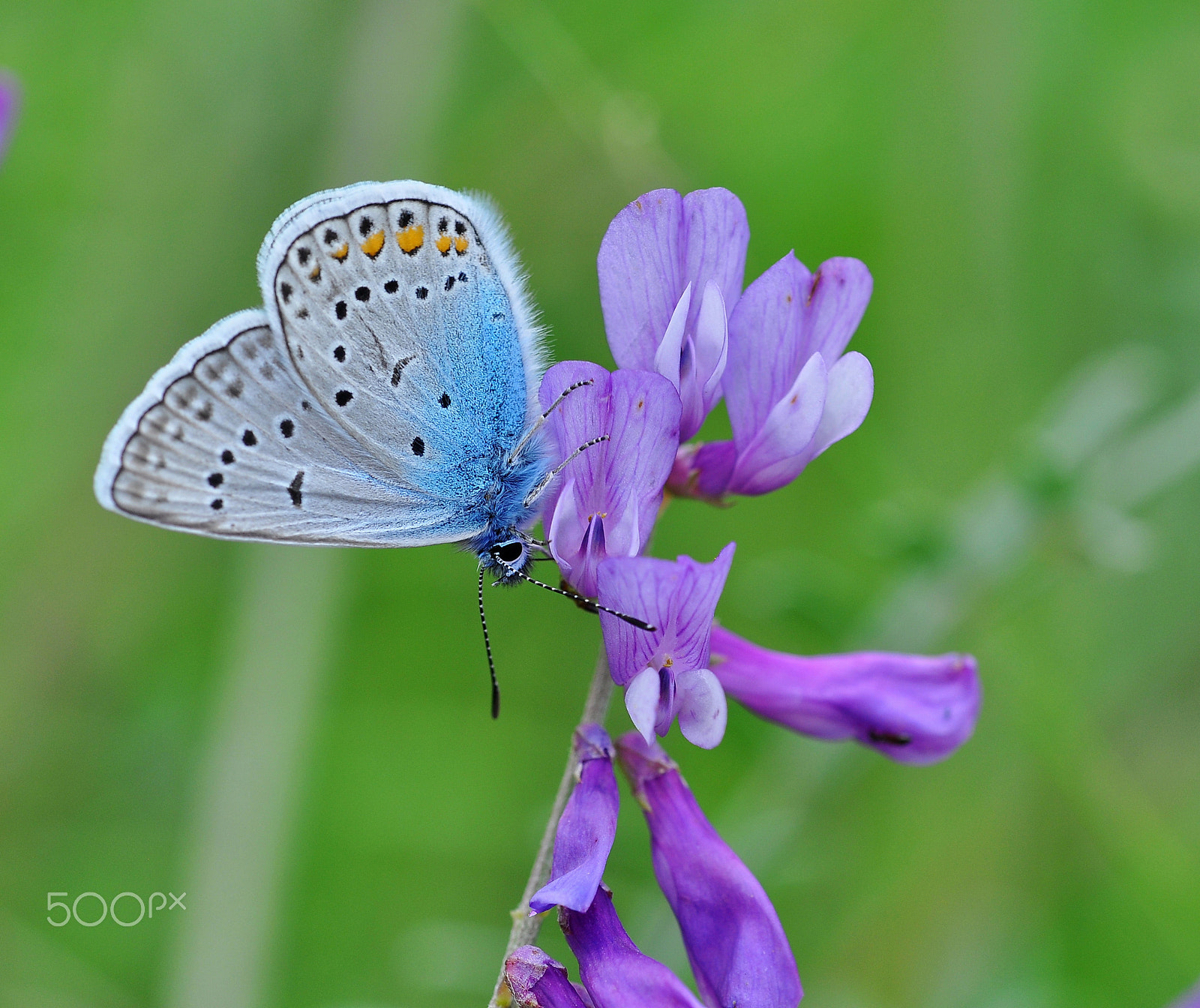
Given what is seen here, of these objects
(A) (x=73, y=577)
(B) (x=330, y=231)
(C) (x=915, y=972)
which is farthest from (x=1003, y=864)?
(A) (x=73, y=577)

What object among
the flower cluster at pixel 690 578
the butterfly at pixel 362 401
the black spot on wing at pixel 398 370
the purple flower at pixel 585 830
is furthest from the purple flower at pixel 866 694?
the black spot on wing at pixel 398 370

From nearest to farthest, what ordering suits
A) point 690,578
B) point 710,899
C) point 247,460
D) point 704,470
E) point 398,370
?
1. point 690,578
2. point 710,899
3. point 704,470
4. point 247,460
5. point 398,370

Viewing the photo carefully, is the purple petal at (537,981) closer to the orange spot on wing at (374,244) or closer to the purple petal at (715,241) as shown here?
the purple petal at (715,241)

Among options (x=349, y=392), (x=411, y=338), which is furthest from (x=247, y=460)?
(x=411, y=338)

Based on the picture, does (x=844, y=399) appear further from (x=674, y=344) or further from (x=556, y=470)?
(x=556, y=470)

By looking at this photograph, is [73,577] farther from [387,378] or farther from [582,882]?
[582,882]

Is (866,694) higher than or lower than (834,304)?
lower
